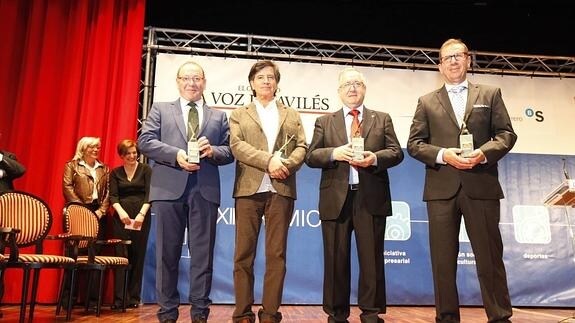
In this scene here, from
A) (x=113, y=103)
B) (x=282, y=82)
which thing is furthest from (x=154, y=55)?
(x=282, y=82)

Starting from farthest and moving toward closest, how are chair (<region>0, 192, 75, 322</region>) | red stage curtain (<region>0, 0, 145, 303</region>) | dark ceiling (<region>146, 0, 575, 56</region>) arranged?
dark ceiling (<region>146, 0, 575, 56</region>) < red stage curtain (<region>0, 0, 145, 303</region>) < chair (<region>0, 192, 75, 322</region>)

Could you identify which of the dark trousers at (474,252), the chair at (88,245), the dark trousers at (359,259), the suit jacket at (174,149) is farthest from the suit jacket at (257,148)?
the chair at (88,245)

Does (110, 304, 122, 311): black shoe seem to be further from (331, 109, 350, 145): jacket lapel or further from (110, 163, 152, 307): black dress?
(331, 109, 350, 145): jacket lapel

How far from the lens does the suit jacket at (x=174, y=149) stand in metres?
2.94

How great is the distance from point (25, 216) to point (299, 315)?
228 cm

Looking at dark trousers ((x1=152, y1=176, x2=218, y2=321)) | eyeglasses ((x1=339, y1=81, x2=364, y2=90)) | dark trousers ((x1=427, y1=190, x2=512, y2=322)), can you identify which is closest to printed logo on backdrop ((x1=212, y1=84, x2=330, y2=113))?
eyeglasses ((x1=339, y1=81, x2=364, y2=90))

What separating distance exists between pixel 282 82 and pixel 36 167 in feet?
8.92

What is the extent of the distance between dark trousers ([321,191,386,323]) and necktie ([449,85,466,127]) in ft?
2.44

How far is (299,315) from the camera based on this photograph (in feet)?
14.1

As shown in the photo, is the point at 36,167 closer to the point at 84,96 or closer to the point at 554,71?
the point at 84,96

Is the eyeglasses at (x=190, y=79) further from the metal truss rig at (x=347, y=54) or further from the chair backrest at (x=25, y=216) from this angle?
the metal truss rig at (x=347, y=54)

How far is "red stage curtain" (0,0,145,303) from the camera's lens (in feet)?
16.9

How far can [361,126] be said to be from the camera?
316 centimetres

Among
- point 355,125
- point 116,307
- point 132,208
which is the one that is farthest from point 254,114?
point 116,307
